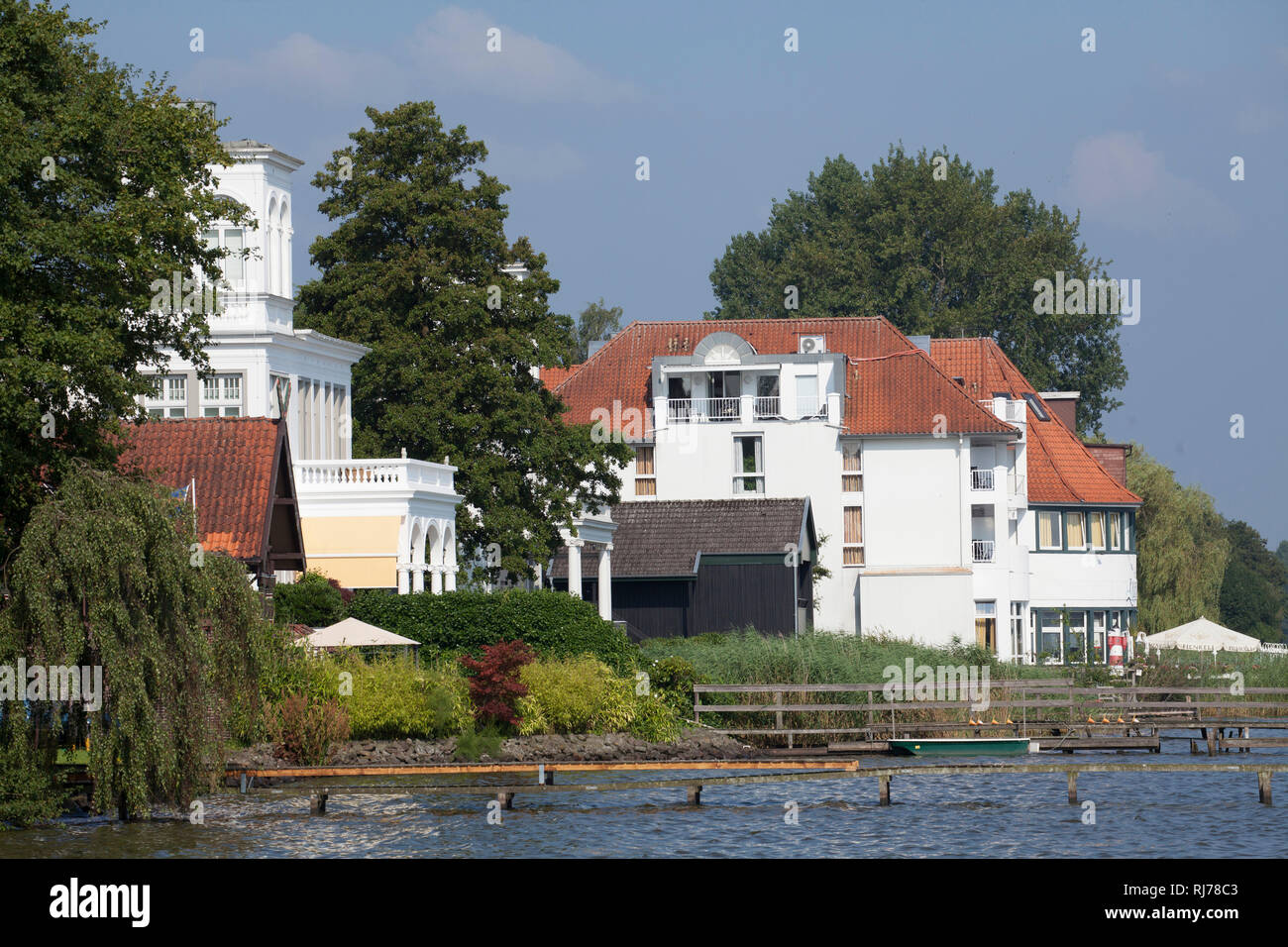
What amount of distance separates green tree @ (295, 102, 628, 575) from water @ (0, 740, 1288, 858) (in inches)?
613

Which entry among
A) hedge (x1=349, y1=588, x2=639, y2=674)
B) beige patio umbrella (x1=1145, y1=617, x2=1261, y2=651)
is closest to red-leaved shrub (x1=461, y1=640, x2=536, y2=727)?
hedge (x1=349, y1=588, x2=639, y2=674)

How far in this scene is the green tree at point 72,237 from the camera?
2709 centimetres

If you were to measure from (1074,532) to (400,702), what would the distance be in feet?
150

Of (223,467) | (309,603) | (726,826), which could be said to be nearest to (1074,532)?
(309,603)

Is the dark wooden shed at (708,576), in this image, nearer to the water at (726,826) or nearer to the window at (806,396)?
the window at (806,396)

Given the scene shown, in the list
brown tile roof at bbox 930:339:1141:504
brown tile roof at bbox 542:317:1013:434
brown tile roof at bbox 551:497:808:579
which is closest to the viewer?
brown tile roof at bbox 551:497:808:579

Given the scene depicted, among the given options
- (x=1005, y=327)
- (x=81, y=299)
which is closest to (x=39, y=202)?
(x=81, y=299)

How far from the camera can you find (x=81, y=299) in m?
28.5

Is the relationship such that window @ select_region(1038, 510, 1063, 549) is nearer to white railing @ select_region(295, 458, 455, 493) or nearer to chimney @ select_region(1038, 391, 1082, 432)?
chimney @ select_region(1038, 391, 1082, 432)

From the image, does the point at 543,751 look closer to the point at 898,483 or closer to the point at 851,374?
the point at 898,483

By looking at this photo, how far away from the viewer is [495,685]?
134 feet

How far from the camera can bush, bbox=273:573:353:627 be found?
4128cm

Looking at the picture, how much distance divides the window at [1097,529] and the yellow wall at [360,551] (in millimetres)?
40628
